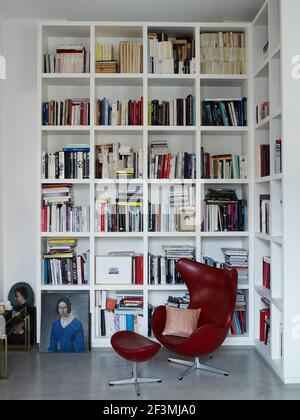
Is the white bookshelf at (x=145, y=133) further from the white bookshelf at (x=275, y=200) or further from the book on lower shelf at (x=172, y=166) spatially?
the white bookshelf at (x=275, y=200)

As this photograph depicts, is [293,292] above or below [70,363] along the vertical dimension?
above

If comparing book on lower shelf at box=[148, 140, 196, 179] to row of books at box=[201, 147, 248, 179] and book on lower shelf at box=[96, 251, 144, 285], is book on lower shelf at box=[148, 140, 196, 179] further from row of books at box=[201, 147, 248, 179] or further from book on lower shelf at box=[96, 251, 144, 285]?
book on lower shelf at box=[96, 251, 144, 285]

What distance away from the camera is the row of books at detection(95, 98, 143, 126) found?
4180 millimetres

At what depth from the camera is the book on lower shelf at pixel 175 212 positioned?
13.7ft

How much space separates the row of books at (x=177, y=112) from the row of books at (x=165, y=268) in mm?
1299

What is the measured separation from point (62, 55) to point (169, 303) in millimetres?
2763

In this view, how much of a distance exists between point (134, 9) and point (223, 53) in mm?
1008

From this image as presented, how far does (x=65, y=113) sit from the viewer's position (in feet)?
13.7

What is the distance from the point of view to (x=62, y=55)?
419cm

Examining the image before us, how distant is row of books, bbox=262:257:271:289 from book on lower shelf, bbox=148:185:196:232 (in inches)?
30.5

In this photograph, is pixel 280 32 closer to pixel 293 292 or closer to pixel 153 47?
pixel 153 47
